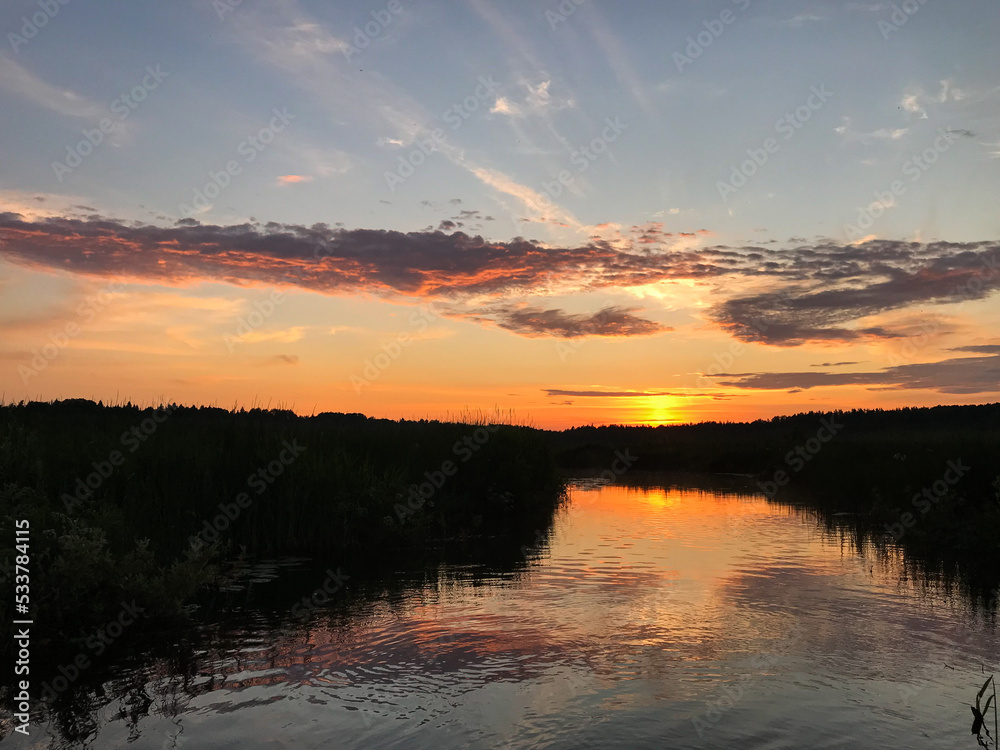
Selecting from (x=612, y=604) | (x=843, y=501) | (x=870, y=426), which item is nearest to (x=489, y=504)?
(x=612, y=604)

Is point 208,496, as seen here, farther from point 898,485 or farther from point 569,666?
point 898,485

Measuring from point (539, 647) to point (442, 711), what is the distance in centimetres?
236

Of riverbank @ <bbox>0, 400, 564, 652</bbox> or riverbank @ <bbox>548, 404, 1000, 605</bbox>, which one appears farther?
riverbank @ <bbox>548, 404, 1000, 605</bbox>

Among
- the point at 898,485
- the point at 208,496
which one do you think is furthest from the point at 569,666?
the point at 898,485

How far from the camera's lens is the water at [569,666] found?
672 cm

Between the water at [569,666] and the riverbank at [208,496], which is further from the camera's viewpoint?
the riverbank at [208,496]

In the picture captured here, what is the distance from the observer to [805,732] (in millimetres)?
6664

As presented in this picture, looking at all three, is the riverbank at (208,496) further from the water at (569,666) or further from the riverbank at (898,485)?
the riverbank at (898,485)

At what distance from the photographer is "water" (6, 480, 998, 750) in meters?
6.72

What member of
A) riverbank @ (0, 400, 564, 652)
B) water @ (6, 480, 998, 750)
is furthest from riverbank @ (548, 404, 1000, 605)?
riverbank @ (0, 400, 564, 652)

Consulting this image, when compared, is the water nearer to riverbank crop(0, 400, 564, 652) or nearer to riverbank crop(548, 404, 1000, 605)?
riverbank crop(0, 400, 564, 652)

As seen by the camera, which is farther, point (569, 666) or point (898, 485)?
point (898, 485)

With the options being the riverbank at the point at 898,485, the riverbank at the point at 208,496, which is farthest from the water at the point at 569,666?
the riverbank at the point at 898,485

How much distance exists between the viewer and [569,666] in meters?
8.60
